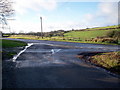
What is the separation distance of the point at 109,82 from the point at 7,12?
49.1ft

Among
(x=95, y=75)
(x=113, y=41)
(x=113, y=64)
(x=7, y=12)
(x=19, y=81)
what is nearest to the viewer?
(x=19, y=81)

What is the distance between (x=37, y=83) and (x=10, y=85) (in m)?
1.14

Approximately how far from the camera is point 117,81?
669cm

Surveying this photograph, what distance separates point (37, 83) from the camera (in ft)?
20.9

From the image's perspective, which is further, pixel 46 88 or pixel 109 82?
pixel 109 82

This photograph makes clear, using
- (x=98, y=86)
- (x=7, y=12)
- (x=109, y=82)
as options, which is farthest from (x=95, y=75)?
(x=7, y=12)

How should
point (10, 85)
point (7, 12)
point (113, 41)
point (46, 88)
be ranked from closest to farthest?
point (46, 88)
point (10, 85)
point (7, 12)
point (113, 41)

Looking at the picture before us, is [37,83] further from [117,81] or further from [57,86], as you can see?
[117,81]

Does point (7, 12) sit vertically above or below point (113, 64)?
above

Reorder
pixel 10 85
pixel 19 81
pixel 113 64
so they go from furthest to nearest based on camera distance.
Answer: pixel 113 64 < pixel 19 81 < pixel 10 85

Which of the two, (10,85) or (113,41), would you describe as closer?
(10,85)

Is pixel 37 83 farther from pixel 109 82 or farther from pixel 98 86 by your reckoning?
pixel 109 82

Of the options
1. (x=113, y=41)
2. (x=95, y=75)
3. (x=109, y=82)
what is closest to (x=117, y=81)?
(x=109, y=82)

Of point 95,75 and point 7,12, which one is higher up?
point 7,12
